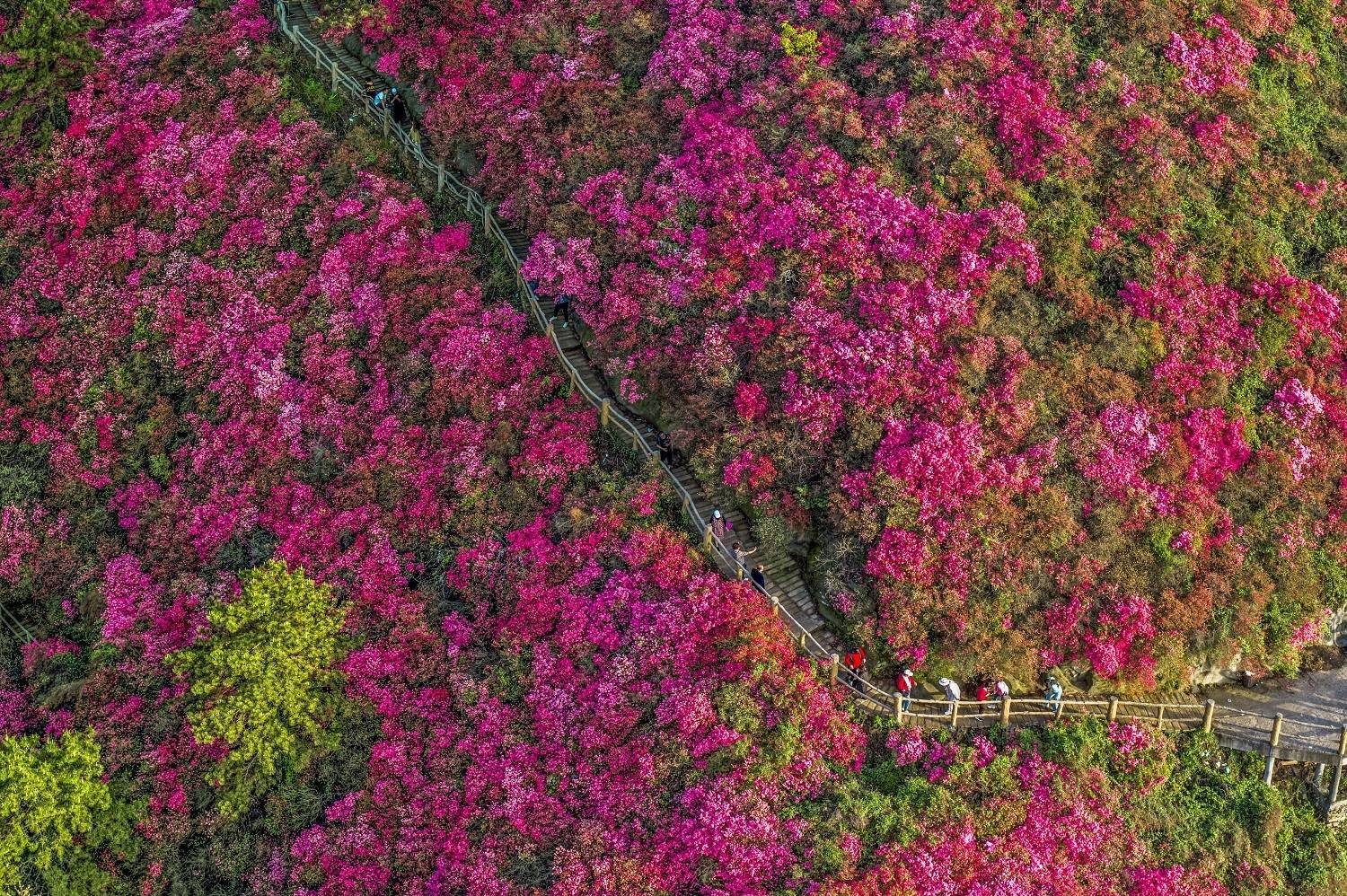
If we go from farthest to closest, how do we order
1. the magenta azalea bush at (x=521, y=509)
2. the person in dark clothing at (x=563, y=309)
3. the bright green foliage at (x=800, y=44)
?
the bright green foliage at (x=800, y=44), the person in dark clothing at (x=563, y=309), the magenta azalea bush at (x=521, y=509)

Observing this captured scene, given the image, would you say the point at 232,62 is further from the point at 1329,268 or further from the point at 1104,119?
the point at 1329,268

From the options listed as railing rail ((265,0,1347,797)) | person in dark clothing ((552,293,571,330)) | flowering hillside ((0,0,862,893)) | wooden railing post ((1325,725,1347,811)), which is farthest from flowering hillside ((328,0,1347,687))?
flowering hillside ((0,0,862,893))

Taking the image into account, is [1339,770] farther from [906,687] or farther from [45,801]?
[45,801]

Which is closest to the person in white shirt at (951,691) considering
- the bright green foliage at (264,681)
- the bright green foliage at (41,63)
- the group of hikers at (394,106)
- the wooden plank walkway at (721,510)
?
the wooden plank walkway at (721,510)

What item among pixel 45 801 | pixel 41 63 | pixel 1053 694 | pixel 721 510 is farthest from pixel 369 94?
pixel 1053 694

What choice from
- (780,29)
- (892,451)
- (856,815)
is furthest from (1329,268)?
(856,815)

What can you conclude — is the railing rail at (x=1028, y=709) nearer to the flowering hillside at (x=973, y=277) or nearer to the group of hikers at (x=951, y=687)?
the group of hikers at (x=951, y=687)
